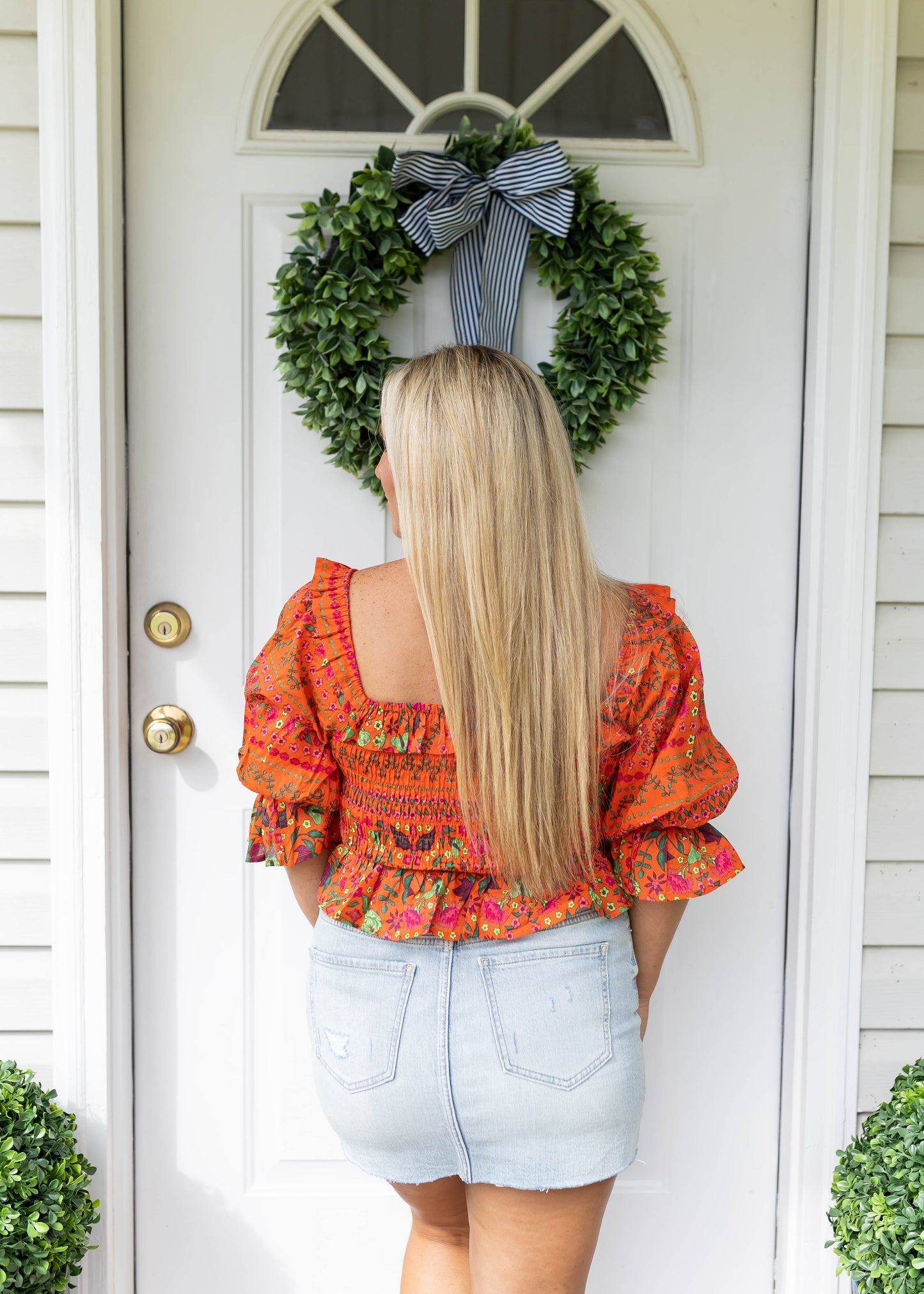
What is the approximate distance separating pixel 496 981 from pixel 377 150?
124 cm

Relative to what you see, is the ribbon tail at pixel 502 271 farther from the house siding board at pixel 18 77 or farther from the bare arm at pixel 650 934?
the bare arm at pixel 650 934

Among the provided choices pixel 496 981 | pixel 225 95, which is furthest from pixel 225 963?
pixel 225 95

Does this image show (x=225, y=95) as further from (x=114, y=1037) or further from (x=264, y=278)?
(x=114, y=1037)

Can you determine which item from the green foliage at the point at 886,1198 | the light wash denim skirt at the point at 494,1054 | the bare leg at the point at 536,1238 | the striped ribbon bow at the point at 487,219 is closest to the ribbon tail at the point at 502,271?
the striped ribbon bow at the point at 487,219

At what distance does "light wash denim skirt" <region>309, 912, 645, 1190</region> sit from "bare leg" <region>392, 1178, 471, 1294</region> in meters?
0.16

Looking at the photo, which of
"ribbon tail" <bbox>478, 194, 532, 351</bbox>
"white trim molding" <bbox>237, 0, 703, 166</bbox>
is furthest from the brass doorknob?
"white trim molding" <bbox>237, 0, 703, 166</bbox>

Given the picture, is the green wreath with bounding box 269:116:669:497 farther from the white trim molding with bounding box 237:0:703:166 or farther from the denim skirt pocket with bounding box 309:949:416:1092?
the denim skirt pocket with bounding box 309:949:416:1092

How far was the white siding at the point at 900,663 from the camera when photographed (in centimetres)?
149

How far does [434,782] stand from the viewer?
1.11 meters

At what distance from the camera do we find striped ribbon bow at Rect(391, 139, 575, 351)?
144 centimetres

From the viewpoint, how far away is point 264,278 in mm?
1545

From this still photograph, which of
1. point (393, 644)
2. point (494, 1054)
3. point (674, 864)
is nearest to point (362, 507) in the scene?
point (393, 644)

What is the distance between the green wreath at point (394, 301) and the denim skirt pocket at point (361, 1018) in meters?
0.77

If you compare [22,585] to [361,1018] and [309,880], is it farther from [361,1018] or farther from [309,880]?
[361,1018]
